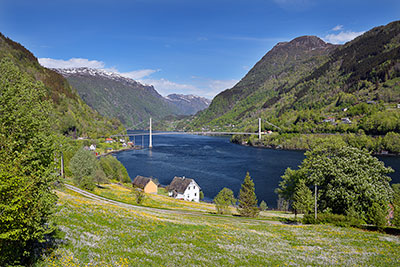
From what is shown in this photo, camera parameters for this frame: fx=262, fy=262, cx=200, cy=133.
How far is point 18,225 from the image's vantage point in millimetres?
10336

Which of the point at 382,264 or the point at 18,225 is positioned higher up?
the point at 18,225

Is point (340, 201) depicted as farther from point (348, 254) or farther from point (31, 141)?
point (31, 141)

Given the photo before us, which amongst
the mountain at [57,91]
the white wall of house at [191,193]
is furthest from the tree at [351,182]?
the mountain at [57,91]

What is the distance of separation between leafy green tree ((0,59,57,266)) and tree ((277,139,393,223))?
116ft

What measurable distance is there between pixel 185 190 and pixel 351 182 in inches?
1596

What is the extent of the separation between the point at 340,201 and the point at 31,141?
3960cm

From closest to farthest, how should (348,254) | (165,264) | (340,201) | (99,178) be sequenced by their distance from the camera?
(165,264) → (348,254) → (340,201) → (99,178)

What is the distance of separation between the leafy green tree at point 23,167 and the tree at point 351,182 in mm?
35360

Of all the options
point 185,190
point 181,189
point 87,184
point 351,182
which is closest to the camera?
point 351,182

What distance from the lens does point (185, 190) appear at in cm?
6769

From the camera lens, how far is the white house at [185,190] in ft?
223

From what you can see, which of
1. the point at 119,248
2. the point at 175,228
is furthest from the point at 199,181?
the point at 119,248

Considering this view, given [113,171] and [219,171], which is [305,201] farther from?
[219,171]

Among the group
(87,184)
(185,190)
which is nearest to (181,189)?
(185,190)
